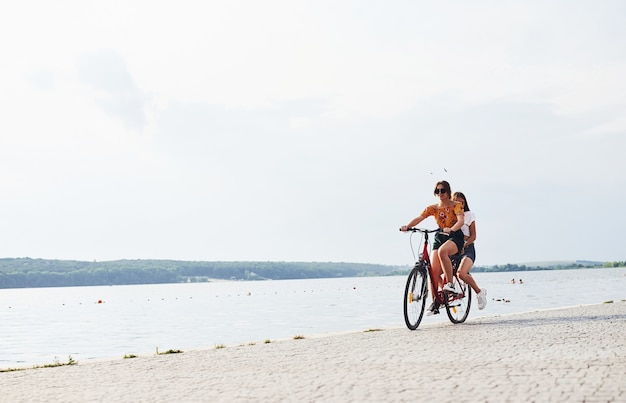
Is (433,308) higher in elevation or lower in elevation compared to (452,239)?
lower

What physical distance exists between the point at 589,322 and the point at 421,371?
6407 millimetres

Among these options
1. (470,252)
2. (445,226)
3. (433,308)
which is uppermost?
(445,226)

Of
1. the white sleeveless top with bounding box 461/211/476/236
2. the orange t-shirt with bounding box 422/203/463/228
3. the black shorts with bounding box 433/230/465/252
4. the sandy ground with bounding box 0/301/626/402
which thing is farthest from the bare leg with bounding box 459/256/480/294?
the sandy ground with bounding box 0/301/626/402

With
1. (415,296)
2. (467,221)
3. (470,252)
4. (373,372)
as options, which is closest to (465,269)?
(470,252)

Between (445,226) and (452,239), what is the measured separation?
0.82ft

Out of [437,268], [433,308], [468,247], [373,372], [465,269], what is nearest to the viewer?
[373,372]

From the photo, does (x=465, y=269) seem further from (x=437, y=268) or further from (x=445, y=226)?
(x=445, y=226)

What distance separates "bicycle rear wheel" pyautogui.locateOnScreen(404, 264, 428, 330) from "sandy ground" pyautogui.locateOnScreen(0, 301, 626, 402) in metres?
0.61

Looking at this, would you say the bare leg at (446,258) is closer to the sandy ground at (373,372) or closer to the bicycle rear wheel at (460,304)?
the bicycle rear wheel at (460,304)

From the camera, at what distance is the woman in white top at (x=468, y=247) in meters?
13.7

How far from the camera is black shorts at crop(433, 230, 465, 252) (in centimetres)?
1352

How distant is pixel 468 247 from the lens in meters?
14.0

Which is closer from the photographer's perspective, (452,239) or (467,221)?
(452,239)

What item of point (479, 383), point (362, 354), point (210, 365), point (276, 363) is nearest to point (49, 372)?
point (210, 365)
